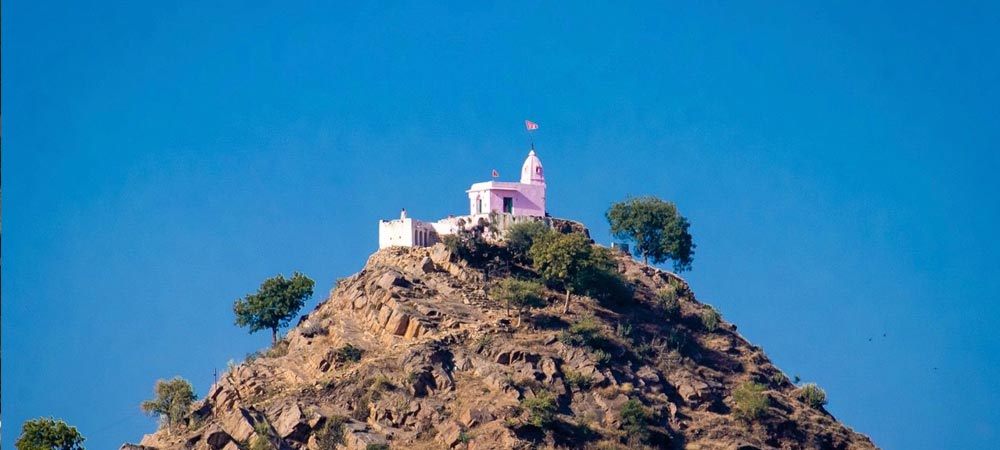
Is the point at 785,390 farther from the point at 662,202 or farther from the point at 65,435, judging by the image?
the point at 65,435

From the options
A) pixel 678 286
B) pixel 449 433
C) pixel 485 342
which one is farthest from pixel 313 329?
pixel 678 286

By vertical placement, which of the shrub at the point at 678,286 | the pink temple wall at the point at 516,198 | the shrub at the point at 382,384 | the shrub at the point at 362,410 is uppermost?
the pink temple wall at the point at 516,198

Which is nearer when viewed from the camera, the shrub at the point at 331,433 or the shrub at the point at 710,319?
the shrub at the point at 331,433

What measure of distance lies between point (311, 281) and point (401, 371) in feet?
54.2

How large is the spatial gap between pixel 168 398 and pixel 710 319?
34.5 m

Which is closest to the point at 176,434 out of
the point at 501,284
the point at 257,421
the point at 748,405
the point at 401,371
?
the point at 257,421

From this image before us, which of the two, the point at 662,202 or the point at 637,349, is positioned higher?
the point at 662,202

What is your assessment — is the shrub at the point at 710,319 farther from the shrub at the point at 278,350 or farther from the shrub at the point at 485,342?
the shrub at the point at 278,350

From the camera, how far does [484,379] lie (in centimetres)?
11394

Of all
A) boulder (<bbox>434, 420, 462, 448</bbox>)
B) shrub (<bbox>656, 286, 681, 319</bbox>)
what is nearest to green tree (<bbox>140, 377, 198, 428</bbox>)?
boulder (<bbox>434, 420, 462, 448</bbox>)

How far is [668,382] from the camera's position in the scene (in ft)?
391

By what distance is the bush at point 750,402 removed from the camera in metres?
117

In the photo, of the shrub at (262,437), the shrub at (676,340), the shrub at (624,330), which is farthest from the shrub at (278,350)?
the shrub at (676,340)

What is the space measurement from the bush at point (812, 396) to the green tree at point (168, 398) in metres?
36.6
